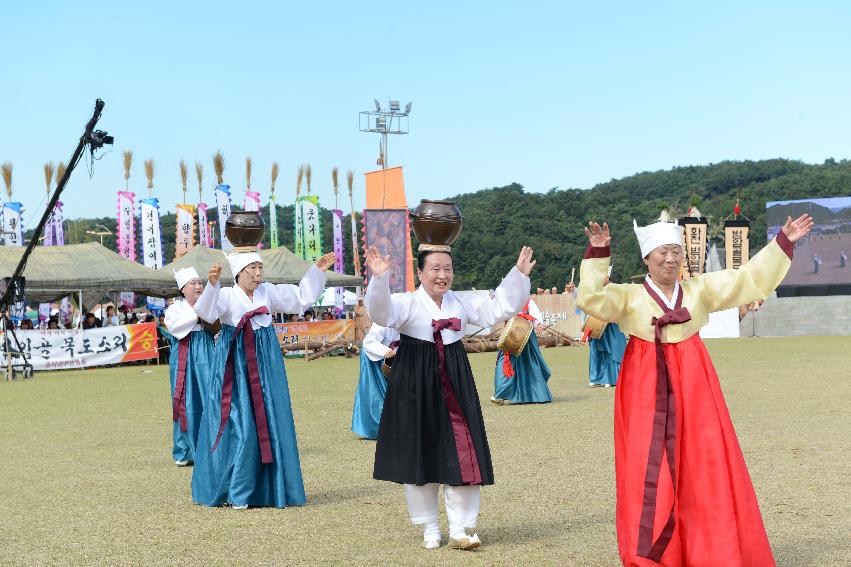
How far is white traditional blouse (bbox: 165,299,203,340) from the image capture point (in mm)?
9312

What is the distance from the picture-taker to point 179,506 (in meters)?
7.33

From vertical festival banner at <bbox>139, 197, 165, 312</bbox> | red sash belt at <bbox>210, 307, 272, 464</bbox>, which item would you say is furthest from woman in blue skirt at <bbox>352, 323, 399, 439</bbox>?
vertical festival banner at <bbox>139, 197, 165, 312</bbox>

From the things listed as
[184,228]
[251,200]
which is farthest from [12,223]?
[251,200]

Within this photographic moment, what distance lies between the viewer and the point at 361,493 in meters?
7.65

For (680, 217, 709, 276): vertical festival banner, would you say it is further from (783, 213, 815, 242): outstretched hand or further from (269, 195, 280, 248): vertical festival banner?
(783, 213, 815, 242): outstretched hand

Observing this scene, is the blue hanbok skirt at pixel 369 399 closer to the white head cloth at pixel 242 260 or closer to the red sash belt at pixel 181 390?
the red sash belt at pixel 181 390

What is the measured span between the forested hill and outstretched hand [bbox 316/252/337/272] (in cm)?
4556

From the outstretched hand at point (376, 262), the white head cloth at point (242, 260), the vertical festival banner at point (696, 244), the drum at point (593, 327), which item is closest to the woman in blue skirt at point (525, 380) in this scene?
the drum at point (593, 327)

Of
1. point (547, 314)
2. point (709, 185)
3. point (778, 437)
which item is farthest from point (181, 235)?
point (709, 185)

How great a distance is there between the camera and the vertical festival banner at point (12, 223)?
30500mm

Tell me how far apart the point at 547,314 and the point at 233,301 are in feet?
85.7

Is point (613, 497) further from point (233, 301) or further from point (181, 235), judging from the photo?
point (181, 235)

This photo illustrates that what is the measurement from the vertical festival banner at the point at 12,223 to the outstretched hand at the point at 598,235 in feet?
91.1

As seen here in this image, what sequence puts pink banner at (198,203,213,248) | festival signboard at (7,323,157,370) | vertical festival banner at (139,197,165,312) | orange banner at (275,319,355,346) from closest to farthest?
festival signboard at (7,323,157,370) → orange banner at (275,319,355,346) → vertical festival banner at (139,197,165,312) → pink banner at (198,203,213,248)
